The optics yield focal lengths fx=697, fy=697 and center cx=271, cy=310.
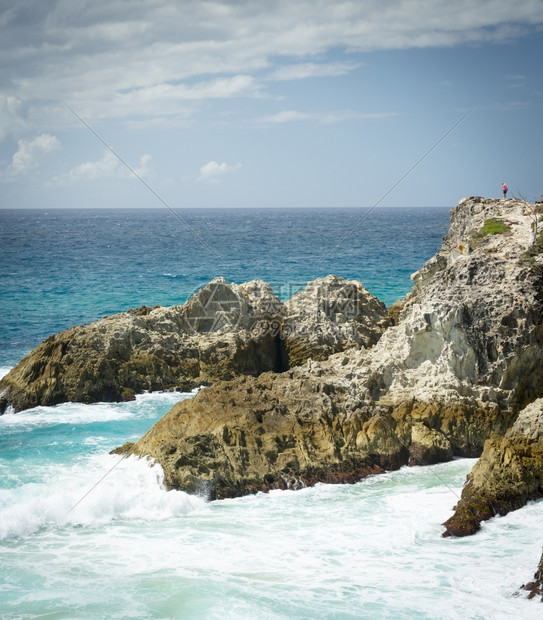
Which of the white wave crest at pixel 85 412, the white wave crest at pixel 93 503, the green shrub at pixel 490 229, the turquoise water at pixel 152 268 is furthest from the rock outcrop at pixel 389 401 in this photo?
the turquoise water at pixel 152 268

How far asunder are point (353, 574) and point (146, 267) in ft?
158

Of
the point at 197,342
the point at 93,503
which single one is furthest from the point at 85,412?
the point at 93,503

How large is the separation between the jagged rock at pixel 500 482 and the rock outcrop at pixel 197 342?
786cm

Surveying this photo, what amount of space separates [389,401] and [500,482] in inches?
140

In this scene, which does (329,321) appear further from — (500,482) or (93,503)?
(93,503)

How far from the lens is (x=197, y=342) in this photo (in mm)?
20547

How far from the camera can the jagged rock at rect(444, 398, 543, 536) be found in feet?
Result: 38.0

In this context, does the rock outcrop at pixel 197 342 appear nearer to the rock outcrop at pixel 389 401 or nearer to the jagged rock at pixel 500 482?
the rock outcrop at pixel 389 401

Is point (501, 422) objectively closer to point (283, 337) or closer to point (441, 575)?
point (441, 575)

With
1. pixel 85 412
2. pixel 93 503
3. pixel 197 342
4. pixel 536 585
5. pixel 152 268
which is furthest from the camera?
pixel 152 268

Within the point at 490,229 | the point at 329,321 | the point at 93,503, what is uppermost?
the point at 490,229

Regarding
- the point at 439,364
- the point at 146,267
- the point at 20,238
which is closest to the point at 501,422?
the point at 439,364

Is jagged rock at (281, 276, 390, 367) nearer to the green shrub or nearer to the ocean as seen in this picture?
the green shrub

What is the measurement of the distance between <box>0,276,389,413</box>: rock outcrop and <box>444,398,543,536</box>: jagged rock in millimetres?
7864
